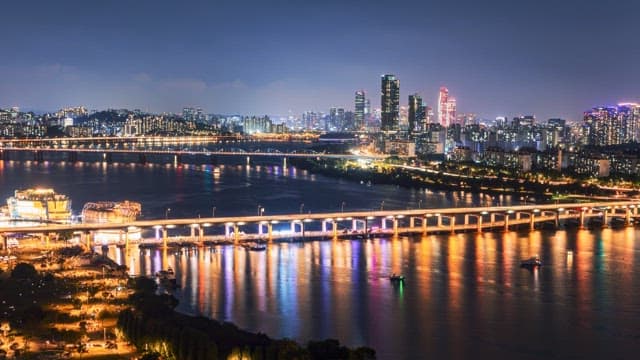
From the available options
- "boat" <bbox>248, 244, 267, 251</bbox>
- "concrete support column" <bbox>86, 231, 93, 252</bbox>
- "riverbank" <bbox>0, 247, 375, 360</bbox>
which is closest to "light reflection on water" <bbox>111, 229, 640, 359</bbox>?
"boat" <bbox>248, 244, 267, 251</bbox>

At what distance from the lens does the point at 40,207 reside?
14.5 m

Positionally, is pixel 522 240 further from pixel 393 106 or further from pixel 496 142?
pixel 393 106

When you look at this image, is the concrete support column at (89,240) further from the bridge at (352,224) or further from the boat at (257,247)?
the boat at (257,247)

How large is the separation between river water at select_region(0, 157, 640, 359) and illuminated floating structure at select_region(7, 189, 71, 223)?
56.8 inches

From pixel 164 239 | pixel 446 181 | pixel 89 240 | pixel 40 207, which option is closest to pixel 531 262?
pixel 164 239

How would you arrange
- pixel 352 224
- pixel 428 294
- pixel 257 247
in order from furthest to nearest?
pixel 352 224
pixel 257 247
pixel 428 294

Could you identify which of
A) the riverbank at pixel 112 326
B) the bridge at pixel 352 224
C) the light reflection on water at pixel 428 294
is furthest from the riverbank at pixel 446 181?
the riverbank at pixel 112 326

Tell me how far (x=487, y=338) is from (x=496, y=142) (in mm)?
35987

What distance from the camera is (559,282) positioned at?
10781 millimetres

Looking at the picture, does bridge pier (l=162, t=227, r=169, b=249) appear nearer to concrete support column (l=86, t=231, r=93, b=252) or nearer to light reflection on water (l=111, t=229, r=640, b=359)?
light reflection on water (l=111, t=229, r=640, b=359)

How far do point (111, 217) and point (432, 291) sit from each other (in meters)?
5.63

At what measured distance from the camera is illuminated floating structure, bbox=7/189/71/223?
14438 millimetres

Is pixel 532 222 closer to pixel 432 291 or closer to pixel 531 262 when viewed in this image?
pixel 531 262

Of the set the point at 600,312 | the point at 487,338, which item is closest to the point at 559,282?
the point at 600,312
